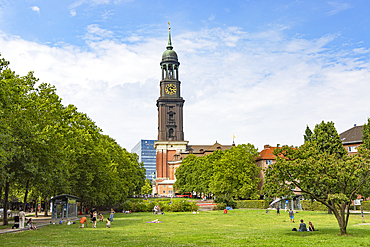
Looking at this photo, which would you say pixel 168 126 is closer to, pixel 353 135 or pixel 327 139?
pixel 353 135

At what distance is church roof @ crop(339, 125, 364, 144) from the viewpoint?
7325cm

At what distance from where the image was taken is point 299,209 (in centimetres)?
6316

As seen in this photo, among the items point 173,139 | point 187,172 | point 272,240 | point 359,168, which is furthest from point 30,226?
point 173,139

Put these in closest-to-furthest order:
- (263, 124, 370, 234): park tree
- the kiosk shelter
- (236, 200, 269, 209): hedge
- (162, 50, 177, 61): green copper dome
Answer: (263, 124, 370, 234): park tree, the kiosk shelter, (236, 200, 269, 209): hedge, (162, 50, 177, 61): green copper dome

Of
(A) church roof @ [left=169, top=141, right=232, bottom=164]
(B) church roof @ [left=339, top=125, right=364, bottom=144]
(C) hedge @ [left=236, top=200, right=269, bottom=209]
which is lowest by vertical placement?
(C) hedge @ [left=236, top=200, right=269, bottom=209]

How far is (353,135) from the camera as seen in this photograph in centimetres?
7488

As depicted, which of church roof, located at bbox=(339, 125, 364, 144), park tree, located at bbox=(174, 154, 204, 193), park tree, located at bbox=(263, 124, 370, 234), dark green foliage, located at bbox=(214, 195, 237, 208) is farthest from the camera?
park tree, located at bbox=(174, 154, 204, 193)

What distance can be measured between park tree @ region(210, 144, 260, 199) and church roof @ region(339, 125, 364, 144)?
65.5ft

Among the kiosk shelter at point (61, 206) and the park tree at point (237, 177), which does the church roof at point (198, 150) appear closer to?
the park tree at point (237, 177)

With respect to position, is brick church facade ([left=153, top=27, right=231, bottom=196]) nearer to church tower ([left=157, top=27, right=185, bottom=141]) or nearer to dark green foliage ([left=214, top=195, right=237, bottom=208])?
church tower ([left=157, top=27, right=185, bottom=141])

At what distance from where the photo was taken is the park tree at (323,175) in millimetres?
23047

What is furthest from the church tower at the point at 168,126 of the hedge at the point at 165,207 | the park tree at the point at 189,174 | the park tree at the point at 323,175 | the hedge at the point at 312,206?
the park tree at the point at 323,175

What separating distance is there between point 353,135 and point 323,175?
2272 inches

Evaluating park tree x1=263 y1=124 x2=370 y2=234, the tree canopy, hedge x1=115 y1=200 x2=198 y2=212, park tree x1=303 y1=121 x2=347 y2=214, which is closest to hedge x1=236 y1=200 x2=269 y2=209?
hedge x1=115 y1=200 x2=198 y2=212
